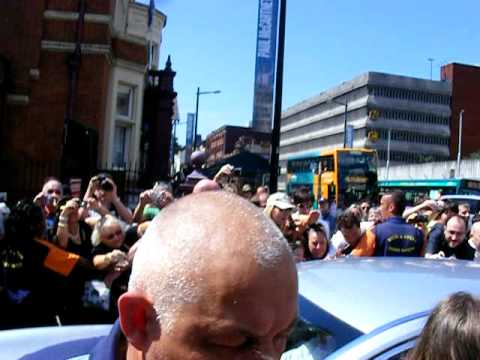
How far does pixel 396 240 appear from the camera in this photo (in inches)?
254

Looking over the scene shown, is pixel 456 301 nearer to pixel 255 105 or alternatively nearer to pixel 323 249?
pixel 323 249

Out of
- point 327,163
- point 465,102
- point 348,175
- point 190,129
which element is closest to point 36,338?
point 348,175

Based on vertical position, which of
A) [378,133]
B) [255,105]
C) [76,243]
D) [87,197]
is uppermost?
[378,133]

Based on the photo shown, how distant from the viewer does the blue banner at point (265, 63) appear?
12.2m

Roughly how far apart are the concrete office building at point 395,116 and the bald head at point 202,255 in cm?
8913

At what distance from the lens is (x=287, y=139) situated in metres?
124

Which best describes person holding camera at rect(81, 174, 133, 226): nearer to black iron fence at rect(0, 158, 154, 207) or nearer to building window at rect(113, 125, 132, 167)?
black iron fence at rect(0, 158, 154, 207)

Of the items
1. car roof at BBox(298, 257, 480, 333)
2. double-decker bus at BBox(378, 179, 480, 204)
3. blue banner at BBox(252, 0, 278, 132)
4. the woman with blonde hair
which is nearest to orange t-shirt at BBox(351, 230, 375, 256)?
car roof at BBox(298, 257, 480, 333)

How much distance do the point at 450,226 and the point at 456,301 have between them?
5190 mm

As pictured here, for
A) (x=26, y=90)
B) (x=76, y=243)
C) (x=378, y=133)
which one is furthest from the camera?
(x=378, y=133)

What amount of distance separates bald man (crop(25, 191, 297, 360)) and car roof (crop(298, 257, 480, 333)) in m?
1.11

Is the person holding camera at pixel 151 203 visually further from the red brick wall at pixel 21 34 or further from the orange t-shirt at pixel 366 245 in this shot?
the red brick wall at pixel 21 34

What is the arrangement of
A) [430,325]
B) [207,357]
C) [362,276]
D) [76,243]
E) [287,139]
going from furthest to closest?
1. [287,139]
2. [76,243]
3. [362,276]
4. [430,325]
5. [207,357]

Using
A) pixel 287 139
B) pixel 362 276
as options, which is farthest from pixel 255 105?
pixel 287 139
